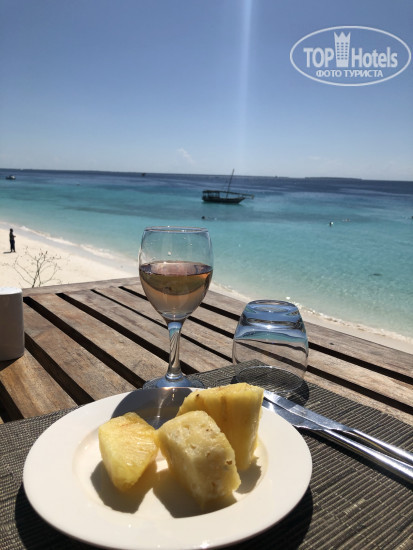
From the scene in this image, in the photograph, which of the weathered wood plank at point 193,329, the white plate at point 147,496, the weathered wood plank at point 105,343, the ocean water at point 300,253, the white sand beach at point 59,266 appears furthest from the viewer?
the ocean water at point 300,253

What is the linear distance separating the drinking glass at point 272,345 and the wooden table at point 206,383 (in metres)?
0.05

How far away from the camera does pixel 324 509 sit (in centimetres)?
57

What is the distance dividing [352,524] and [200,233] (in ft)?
1.96

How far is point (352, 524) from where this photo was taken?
1.78ft

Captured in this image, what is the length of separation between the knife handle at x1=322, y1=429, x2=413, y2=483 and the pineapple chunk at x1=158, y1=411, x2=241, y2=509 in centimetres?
27

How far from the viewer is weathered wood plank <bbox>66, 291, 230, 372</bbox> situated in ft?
4.21

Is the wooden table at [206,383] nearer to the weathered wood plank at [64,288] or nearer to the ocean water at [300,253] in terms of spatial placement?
the weathered wood plank at [64,288]

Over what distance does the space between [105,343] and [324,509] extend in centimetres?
96

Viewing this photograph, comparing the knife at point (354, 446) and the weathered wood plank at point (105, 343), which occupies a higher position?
the knife at point (354, 446)

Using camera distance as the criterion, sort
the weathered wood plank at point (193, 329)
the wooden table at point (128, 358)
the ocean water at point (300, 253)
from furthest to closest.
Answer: the ocean water at point (300, 253)
the weathered wood plank at point (193, 329)
the wooden table at point (128, 358)

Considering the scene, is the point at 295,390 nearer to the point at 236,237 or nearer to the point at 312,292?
the point at 312,292

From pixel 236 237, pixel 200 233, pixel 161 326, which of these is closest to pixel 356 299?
A: pixel 161 326

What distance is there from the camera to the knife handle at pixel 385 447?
0.67 meters

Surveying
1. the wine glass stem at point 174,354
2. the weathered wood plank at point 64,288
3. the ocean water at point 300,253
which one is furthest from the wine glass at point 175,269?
the ocean water at point 300,253
